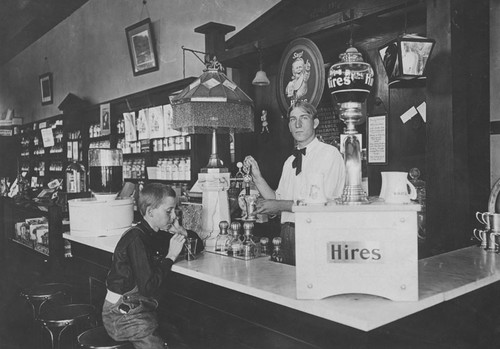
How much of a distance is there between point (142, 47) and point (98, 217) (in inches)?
159

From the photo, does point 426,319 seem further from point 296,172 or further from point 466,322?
point 296,172

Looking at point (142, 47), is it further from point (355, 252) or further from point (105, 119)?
point (355, 252)

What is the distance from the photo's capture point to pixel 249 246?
2357mm

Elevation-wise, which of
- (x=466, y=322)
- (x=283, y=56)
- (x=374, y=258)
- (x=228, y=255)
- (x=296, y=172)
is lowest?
(x=466, y=322)

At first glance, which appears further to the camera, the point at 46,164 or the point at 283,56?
the point at 46,164

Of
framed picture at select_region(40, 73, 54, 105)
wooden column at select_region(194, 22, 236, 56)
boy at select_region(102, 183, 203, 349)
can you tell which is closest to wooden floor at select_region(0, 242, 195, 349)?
boy at select_region(102, 183, 203, 349)

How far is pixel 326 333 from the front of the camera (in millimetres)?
1591

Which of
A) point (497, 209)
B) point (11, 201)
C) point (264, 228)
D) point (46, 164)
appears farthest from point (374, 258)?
point (46, 164)

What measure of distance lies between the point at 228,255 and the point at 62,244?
1661 mm

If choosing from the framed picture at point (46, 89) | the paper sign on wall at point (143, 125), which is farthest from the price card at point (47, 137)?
the paper sign on wall at point (143, 125)

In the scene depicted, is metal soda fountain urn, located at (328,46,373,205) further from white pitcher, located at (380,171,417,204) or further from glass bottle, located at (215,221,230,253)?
glass bottle, located at (215,221,230,253)

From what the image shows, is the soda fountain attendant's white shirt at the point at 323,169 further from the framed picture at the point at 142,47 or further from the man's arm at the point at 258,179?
the framed picture at the point at 142,47

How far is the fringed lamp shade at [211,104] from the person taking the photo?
2816mm

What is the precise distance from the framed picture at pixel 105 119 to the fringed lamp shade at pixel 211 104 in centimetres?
418
